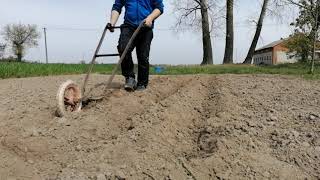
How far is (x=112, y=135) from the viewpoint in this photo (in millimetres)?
5379

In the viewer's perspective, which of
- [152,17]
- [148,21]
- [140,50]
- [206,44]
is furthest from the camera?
[206,44]

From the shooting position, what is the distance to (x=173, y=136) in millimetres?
5238

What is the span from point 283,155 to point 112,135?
1802mm

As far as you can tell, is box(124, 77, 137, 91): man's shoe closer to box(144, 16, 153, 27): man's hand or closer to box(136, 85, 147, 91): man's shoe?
box(136, 85, 147, 91): man's shoe

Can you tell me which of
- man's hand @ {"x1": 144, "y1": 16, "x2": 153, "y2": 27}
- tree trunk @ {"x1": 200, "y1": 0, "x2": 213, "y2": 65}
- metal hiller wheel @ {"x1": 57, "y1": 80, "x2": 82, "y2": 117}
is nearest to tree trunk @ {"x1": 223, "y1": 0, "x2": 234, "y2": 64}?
tree trunk @ {"x1": 200, "y1": 0, "x2": 213, "y2": 65}

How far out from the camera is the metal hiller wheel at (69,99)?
5.85 meters

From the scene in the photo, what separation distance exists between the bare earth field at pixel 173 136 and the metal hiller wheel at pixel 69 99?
0.44 ft

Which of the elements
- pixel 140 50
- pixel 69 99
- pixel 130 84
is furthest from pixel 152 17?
pixel 69 99

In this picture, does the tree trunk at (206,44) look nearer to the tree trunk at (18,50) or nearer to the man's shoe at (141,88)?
the man's shoe at (141,88)

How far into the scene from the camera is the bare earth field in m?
4.53

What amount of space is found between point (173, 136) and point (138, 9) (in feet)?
7.74

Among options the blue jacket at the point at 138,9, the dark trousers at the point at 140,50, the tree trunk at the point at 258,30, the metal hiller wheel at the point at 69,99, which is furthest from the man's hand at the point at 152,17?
the tree trunk at the point at 258,30

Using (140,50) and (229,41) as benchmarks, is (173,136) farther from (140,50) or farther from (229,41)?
(229,41)

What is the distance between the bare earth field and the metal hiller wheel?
0.44 feet
